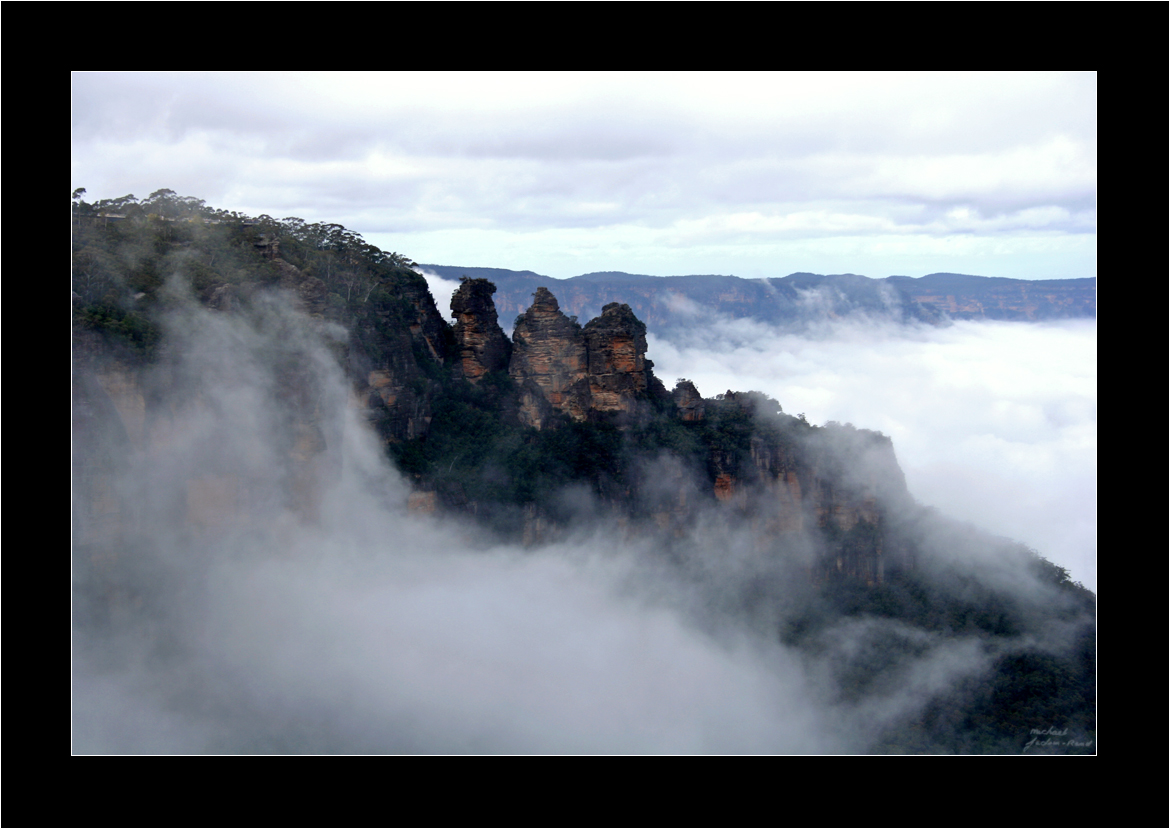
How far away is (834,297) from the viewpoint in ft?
439

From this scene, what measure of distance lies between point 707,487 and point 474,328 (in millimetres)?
15194

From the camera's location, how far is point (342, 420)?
94.0 feet

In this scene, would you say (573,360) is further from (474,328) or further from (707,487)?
(707,487)

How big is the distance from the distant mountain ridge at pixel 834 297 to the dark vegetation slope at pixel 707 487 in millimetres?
57846

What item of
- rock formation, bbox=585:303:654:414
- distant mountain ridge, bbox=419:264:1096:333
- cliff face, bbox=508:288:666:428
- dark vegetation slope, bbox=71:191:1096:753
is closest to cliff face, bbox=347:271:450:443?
dark vegetation slope, bbox=71:191:1096:753

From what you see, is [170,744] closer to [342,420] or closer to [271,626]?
[271,626]

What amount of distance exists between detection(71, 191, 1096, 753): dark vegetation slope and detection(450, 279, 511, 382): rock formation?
0.67 metres

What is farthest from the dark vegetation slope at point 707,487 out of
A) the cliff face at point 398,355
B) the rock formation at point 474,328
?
the rock formation at point 474,328

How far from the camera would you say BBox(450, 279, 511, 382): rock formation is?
127 ft

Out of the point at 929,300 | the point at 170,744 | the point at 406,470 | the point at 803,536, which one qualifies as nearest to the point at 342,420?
the point at 406,470

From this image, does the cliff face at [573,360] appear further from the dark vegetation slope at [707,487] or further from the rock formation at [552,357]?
the dark vegetation slope at [707,487]

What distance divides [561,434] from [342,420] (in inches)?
530

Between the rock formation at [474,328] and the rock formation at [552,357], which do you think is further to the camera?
the rock formation at [552,357]

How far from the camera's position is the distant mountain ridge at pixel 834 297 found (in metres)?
110
